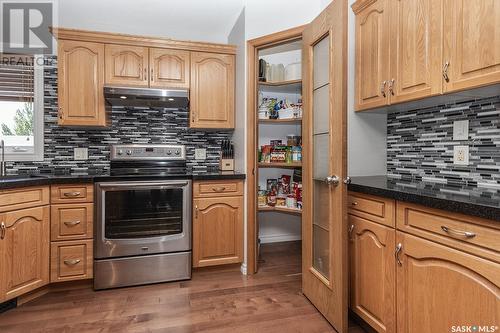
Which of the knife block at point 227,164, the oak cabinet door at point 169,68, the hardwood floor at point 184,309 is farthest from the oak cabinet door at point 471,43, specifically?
the oak cabinet door at point 169,68

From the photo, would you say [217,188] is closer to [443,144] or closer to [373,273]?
[373,273]

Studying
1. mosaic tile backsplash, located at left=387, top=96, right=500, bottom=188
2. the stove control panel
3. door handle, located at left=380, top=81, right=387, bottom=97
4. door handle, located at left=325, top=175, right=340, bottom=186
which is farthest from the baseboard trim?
door handle, located at left=380, top=81, right=387, bottom=97

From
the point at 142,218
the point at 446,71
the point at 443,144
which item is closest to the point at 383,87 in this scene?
the point at 446,71

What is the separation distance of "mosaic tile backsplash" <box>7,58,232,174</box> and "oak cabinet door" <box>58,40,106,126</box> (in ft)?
0.84

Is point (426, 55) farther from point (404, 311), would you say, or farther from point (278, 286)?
point (278, 286)

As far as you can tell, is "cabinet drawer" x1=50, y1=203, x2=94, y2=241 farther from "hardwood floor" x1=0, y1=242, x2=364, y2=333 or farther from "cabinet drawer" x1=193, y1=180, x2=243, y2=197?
"cabinet drawer" x1=193, y1=180, x2=243, y2=197

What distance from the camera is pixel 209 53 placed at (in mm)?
2711

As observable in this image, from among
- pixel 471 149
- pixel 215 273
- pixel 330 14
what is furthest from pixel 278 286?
pixel 330 14

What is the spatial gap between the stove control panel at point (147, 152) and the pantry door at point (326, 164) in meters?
1.38

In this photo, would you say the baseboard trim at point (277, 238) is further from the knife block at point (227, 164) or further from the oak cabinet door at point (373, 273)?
the oak cabinet door at point (373, 273)

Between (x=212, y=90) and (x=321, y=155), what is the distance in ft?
4.47

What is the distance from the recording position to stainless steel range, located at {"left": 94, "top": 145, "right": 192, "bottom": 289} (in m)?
2.20

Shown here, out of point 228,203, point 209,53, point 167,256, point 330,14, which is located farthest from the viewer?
point 209,53

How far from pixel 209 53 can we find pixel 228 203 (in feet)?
4.74
